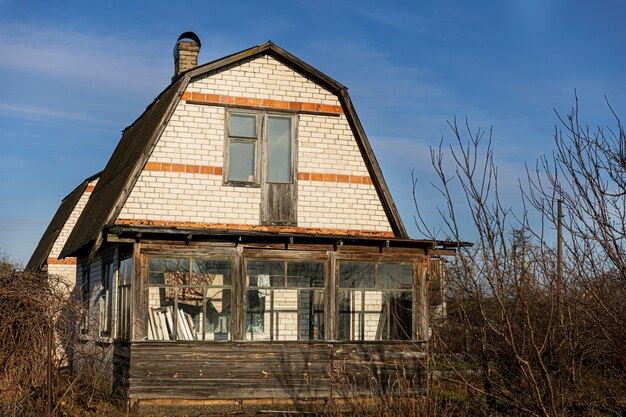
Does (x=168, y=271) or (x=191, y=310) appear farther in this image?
(x=191, y=310)

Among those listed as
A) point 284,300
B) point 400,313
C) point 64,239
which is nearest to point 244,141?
point 284,300

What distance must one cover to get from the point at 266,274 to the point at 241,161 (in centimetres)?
236

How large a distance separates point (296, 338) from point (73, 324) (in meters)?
4.89

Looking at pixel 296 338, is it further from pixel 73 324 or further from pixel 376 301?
pixel 73 324

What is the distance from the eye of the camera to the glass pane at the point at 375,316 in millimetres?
17156

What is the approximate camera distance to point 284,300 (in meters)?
17.0

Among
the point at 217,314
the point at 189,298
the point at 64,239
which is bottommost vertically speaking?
the point at 217,314

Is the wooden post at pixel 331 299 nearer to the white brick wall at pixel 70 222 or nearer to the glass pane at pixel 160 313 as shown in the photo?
the glass pane at pixel 160 313

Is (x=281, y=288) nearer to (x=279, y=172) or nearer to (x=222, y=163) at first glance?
(x=279, y=172)

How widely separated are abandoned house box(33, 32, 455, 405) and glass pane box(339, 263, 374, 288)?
3 cm

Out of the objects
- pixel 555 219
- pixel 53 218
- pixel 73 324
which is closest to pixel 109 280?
pixel 73 324

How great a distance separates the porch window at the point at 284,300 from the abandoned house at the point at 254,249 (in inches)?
1.1

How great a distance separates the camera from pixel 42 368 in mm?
13570

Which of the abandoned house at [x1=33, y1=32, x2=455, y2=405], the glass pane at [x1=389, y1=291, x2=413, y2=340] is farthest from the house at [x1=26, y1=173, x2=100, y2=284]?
the glass pane at [x1=389, y1=291, x2=413, y2=340]
